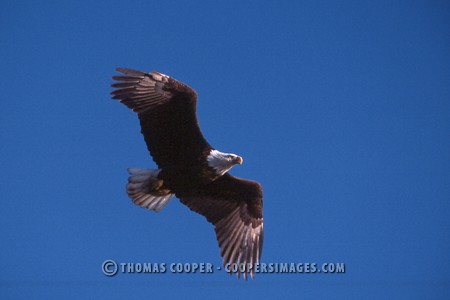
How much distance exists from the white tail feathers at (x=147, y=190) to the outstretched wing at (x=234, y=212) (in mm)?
279

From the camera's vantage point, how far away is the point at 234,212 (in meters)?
8.62

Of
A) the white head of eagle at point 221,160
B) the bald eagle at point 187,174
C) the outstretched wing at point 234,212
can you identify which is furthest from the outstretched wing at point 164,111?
the outstretched wing at point 234,212

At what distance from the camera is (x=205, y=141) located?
26.1ft

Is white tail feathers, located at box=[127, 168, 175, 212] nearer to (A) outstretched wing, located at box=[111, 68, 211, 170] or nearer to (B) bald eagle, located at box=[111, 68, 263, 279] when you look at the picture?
(B) bald eagle, located at box=[111, 68, 263, 279]

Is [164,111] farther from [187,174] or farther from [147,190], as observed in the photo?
[147,190]

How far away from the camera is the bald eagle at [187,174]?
7777mm

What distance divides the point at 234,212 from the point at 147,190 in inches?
48.0

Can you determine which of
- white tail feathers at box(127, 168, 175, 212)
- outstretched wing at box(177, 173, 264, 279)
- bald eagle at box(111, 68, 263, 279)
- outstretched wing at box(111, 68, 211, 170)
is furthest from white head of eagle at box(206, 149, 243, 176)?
white tail feathers at box(127, 168, 175, 212)

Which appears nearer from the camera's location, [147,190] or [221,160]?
[221,160]

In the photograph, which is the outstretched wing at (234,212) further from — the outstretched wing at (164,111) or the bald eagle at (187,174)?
the outstretched wing at (164,111)

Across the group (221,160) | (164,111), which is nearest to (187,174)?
(221,160)

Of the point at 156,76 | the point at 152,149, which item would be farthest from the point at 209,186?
the point at 156,76

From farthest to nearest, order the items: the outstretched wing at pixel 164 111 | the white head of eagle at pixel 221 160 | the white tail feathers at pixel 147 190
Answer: the white tail feathers at pixel 147 190, the white head of eagle at pixel 221 160, the outstretched wing at pixel 164 111

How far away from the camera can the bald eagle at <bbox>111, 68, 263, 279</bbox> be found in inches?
306
